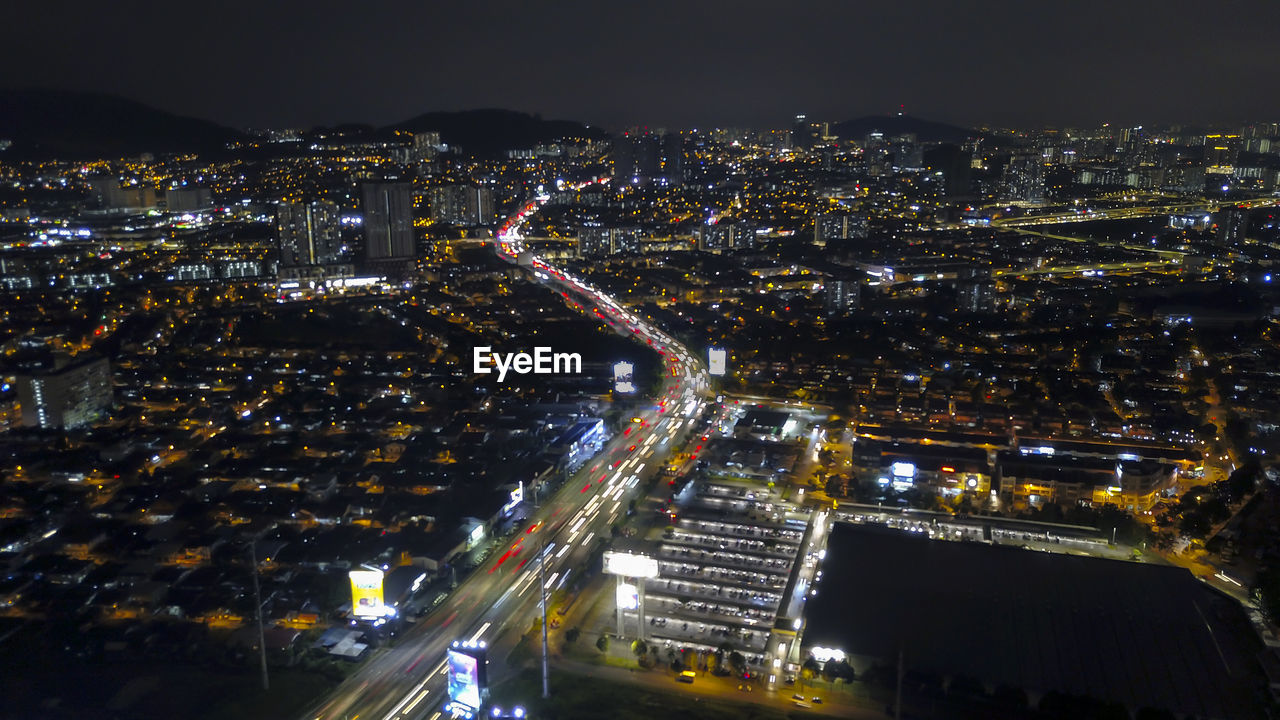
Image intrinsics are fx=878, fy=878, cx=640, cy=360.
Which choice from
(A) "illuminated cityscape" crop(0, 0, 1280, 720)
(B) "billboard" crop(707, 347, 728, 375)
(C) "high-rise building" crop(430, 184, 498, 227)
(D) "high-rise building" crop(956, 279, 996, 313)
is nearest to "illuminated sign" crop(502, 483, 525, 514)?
(A) "illuminated cityscape" crop(0, 0, 1280, 720)

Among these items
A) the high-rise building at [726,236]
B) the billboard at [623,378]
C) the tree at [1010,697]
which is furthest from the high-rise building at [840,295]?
the tree at [1010,697]

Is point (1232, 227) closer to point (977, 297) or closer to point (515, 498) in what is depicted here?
point (977, 297)

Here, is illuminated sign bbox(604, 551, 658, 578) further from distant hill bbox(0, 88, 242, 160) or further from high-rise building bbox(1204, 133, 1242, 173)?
high-rise building bbox(1204, 133, 1242, 173)

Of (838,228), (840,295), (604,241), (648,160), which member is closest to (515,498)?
(840,295)

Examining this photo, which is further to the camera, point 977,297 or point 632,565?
point 977,297

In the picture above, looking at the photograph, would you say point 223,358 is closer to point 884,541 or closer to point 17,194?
point 884,541

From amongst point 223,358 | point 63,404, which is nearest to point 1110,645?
point 63,404
